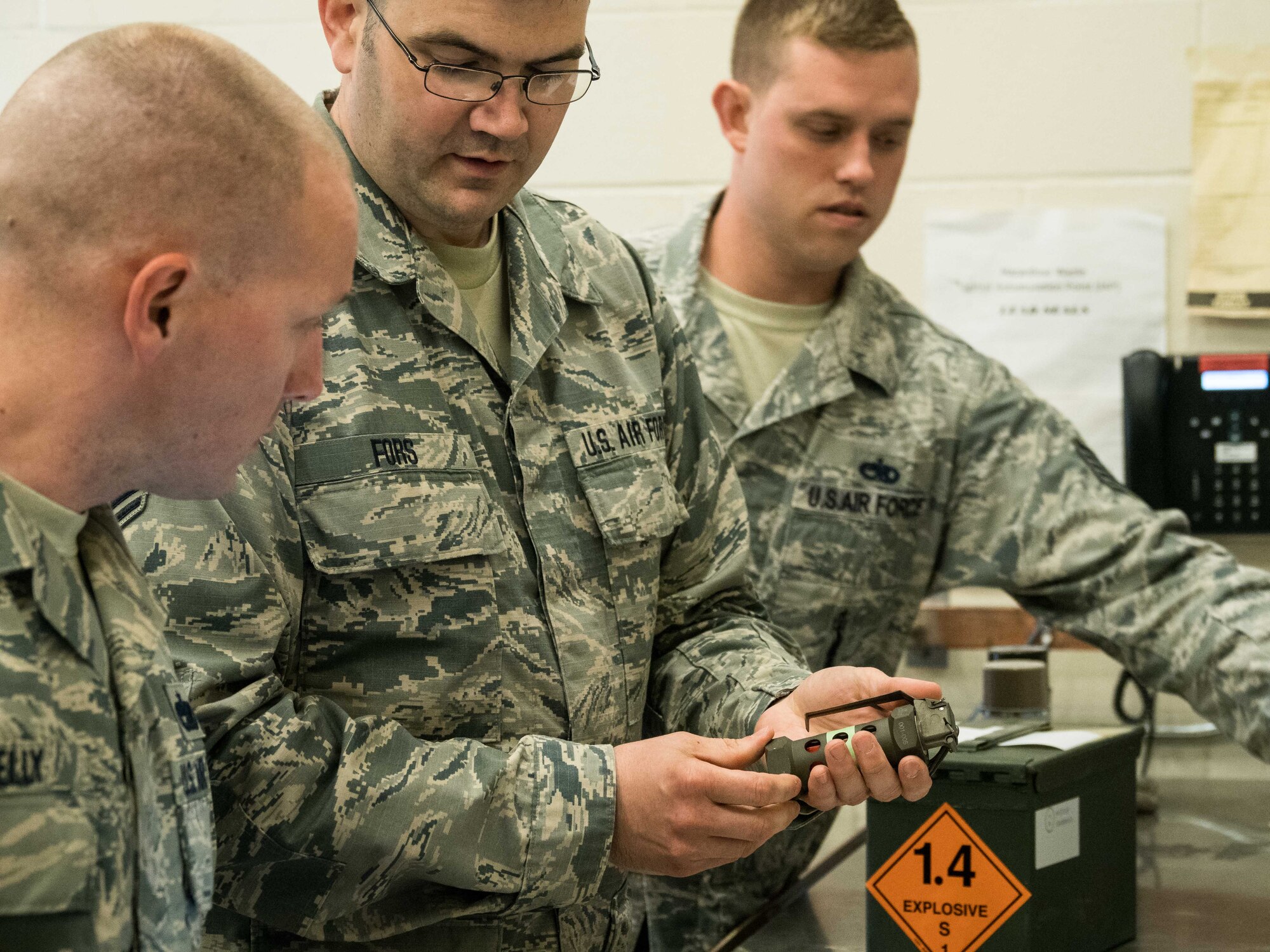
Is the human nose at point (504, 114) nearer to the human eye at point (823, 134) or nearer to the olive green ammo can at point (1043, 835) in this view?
the olive green ammo can at point (1043, 835)

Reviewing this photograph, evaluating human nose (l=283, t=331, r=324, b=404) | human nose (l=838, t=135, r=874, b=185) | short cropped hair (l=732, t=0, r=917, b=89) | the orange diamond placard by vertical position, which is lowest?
the orange diamond placard

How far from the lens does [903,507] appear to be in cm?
182

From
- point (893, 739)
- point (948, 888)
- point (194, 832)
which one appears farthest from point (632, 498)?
point (194, 832)

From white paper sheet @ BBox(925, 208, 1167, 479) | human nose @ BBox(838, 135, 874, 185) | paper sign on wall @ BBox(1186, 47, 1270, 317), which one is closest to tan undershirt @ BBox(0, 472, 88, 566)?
human nose @ BBox(838, 135, 874, 185)

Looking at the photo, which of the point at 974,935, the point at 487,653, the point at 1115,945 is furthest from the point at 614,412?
the point at 1115,945

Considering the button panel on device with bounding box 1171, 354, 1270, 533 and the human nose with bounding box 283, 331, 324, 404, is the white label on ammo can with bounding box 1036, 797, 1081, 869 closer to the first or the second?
the human nose with bounding box 283, 331, 324, 404

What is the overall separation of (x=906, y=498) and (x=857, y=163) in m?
0.45

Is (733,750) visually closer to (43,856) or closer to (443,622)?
(443,622)

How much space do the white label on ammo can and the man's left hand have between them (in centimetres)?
15

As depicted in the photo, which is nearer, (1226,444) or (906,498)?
(906,498)

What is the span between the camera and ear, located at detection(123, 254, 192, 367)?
741 millimetres

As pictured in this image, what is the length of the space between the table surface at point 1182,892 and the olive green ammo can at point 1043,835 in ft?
0.25

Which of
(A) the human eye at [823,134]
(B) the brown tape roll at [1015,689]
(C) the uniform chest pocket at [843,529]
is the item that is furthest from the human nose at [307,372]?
(A) the human eye at [823,134]

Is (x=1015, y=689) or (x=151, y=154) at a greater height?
(x=151, y=154)
